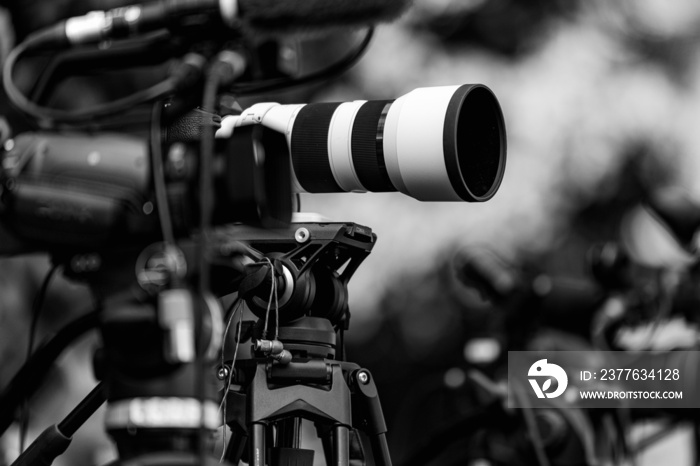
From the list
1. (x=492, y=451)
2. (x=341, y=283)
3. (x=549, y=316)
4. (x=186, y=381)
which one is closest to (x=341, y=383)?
(x=341, y=283)

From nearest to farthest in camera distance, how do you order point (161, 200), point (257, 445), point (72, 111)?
point (161, 200) → point (72, 111) → point (257, 445)

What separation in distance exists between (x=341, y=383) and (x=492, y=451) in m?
1.06

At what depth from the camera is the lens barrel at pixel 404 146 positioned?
1.63 metres

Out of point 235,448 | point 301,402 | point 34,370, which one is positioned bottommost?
point 235,448

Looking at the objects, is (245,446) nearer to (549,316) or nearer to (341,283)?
(341,283)

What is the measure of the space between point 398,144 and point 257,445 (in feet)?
1.59

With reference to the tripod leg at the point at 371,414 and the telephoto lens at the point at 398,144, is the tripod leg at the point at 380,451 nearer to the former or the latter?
the tripod leg at the point at 371,414

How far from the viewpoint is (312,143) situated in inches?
67.2

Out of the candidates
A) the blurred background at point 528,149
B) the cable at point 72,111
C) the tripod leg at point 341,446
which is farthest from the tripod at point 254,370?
the blurred background at point 528,149

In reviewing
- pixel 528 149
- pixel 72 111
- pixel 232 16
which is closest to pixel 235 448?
pixel 72 111

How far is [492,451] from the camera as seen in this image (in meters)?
2.64

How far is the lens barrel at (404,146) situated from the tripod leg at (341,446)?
1.21 ft

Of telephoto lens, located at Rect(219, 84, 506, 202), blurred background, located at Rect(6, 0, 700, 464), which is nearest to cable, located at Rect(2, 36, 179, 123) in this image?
telephoto lens, located at Rect(219, 84, 506, 202)

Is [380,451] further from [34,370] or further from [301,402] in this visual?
[34,370]
